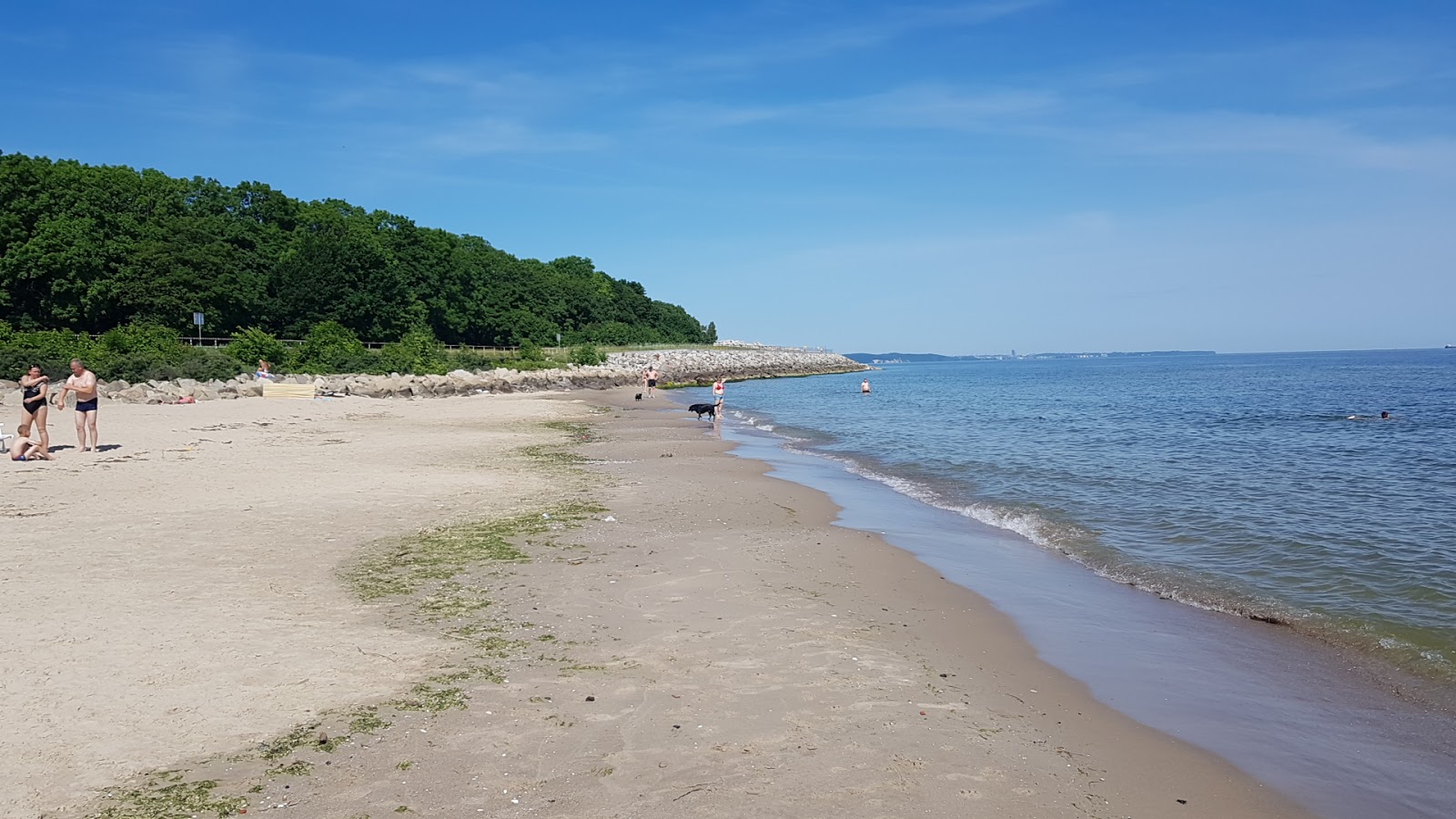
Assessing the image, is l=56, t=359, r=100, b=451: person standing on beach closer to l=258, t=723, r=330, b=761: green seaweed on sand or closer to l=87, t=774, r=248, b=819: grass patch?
l=258, t=723, r=330, b=761: green seaweed on sand

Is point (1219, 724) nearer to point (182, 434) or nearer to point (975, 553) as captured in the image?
point (975, 553)

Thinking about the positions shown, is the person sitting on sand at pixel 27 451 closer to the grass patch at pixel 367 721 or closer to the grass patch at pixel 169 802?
the grass patch at pixel 367 721

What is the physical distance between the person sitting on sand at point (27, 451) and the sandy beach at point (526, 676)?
149 inches

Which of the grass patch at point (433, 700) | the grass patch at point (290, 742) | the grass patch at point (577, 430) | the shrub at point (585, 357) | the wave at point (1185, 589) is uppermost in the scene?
the shrub at point (585, 357)

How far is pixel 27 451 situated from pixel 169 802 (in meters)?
14.5

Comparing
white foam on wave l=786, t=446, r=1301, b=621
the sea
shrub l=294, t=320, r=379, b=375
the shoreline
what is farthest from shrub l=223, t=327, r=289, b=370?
the shoreline

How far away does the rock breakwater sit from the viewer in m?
29.6

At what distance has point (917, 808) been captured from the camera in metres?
4.25

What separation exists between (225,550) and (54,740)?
15.4 ft

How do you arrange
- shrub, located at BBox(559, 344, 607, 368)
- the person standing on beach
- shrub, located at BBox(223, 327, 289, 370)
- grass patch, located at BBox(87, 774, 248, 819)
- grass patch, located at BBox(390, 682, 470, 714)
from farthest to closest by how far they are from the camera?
shrub, located at BBox(559, 344, 607, 368) → shrub, located at BBox(223, 327, 289, 370) → the person standing on beach → grass patch, located at BBox(390, 682, 470, 714) → grass patch, located at BBox(87, 774, 248, 819)

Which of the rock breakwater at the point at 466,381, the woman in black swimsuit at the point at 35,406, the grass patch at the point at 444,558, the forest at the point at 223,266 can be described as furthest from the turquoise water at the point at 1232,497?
the forest at the point at 223,266

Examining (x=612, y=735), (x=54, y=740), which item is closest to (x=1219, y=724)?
(x=612, y=735)

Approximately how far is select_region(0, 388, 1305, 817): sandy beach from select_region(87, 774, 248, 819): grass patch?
28 millimetres

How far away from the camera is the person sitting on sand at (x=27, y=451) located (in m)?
14.7
